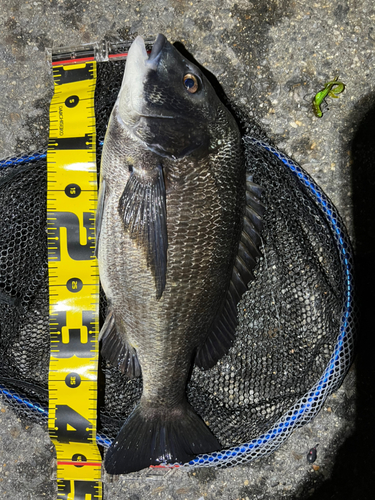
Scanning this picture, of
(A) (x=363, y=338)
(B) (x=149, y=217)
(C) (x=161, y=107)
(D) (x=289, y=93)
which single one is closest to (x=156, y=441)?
(B) (x=149, y=217)

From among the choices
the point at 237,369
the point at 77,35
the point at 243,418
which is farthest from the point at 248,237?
the point at 77,35

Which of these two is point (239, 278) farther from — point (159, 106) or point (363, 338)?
point (363, 338)

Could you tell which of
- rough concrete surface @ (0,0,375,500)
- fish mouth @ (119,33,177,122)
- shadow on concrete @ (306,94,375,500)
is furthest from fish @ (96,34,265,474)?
shadow on concrete @ (306,94,375,500)

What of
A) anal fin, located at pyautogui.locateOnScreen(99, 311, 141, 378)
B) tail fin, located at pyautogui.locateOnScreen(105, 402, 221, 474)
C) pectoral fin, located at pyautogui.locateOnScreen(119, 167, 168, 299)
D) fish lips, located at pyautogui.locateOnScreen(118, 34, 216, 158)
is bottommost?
tail fin, located at pyautogui.locateOnScreen(105, 402, 221, 474)

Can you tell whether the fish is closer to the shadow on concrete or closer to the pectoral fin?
the pectoral fin

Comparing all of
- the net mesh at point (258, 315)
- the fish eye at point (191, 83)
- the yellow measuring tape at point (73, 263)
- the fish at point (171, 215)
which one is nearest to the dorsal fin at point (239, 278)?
the fish at point (171, 215)
